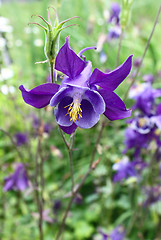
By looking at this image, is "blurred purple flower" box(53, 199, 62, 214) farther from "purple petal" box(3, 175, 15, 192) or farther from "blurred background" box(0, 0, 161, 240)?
"purple petal" box(3, 175, 15, 192)

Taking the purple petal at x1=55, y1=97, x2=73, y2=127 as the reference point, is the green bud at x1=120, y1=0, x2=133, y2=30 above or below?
above

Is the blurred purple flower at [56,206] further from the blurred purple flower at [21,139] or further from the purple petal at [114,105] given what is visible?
the purple petal at [114,105]

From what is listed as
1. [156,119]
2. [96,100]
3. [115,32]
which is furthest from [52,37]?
[115,32]

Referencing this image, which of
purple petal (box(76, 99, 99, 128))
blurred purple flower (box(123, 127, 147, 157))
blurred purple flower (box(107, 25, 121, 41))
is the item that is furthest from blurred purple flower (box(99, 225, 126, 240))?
blurred purple flower (box(107, 25, 121, 41))

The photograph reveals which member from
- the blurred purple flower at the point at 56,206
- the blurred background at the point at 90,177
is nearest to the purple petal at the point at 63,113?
the blurred background at the point at 90,177

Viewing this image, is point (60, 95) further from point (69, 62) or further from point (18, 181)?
point (18, 181)

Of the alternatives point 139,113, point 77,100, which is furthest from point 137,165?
point 77,100
